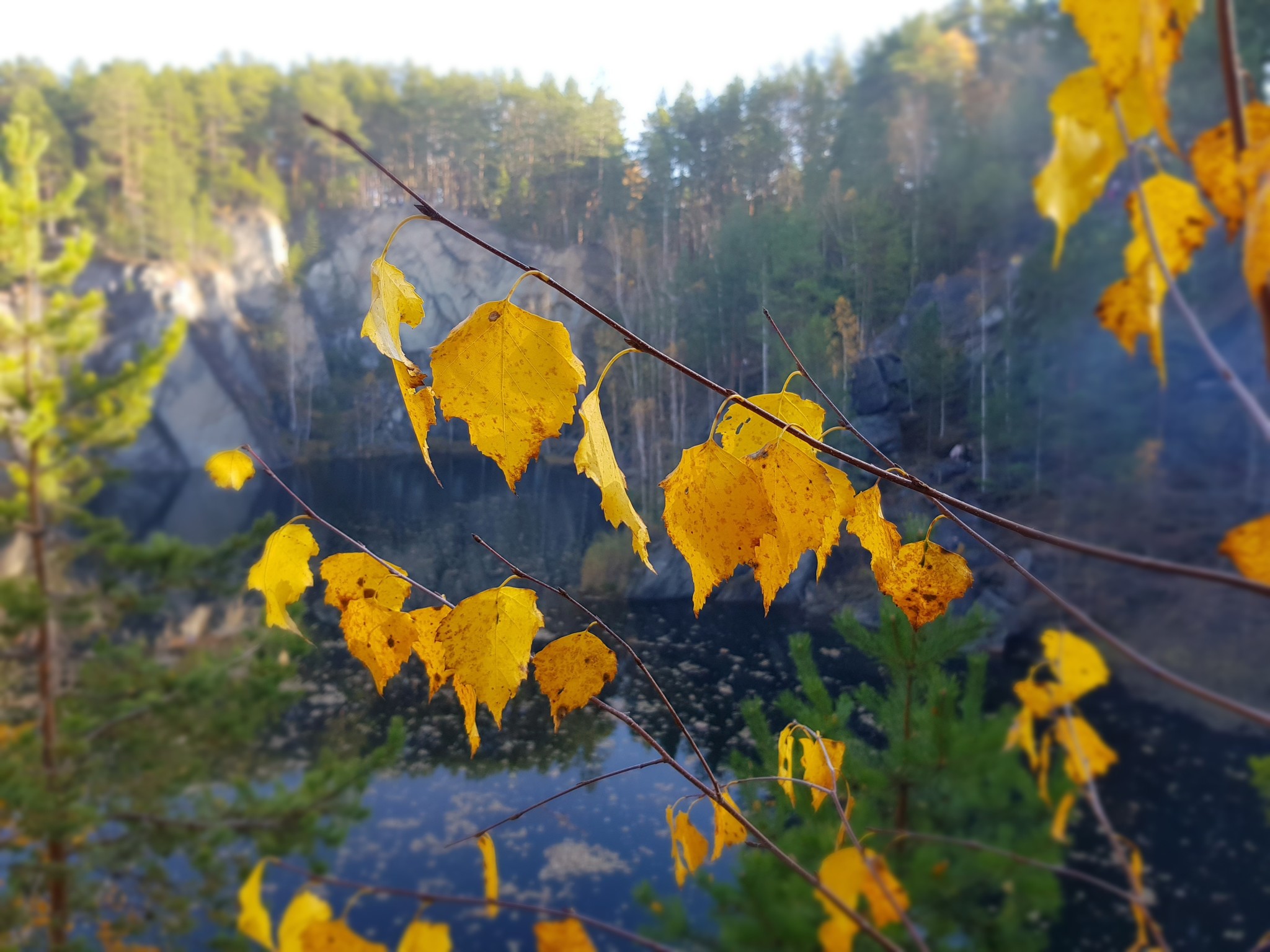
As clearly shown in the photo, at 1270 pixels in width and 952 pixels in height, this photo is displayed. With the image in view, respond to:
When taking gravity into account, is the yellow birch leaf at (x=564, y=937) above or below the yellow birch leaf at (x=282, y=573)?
below

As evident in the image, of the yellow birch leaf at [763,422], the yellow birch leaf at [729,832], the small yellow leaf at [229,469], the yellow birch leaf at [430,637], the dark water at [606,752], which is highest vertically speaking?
the yellow birch leaf at [763,422]

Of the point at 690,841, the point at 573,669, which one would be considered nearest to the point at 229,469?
the point at 573,669

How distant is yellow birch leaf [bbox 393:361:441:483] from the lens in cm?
23

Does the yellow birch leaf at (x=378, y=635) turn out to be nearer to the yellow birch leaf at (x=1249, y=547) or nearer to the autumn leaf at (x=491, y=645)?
the autumn leaf at (x=491, y=645)

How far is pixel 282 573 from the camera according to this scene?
312mm

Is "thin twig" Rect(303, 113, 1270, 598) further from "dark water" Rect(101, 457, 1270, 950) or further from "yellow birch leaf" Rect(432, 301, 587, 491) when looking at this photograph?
"dark water" Rect(101, 457, 1270, 950)

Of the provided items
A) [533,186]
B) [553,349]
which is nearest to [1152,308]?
[553,349]

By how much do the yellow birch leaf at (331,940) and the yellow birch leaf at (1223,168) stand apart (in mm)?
306

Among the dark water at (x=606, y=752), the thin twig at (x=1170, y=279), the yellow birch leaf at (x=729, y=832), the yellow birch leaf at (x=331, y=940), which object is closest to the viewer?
the thin twig at (x=1170, y=279)

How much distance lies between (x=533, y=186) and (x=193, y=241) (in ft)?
4.04

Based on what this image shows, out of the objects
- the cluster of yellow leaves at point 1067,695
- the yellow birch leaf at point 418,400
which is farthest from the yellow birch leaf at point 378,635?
the cluster of yellow leaves at point 1067,695

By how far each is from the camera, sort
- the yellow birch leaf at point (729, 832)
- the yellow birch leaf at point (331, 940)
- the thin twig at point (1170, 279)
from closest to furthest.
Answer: the thin twig at point (1170, 279) → the yellow birch leaf at point (331, 940) → the yellow birch leaf at point (729, 832)

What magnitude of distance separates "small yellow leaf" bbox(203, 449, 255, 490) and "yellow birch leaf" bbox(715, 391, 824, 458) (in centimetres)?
21

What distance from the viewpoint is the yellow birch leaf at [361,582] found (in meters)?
0.32
